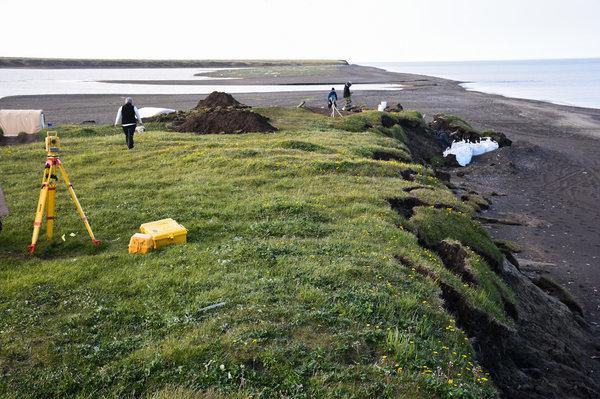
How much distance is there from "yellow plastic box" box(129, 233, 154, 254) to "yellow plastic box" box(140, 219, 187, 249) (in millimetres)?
118

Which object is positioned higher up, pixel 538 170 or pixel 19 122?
pixel 19 122

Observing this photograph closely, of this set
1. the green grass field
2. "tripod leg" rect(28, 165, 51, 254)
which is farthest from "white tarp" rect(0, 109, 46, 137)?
"tripod leg" rect(28, 165, 51, 254)

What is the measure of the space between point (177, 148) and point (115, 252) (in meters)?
13.1

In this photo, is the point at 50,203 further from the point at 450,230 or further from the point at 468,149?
the point at 468,149

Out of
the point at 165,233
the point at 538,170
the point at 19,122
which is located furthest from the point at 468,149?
the point at 165,233

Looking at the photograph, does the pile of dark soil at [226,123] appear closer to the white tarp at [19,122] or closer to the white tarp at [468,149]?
the white tarp at [19,122]

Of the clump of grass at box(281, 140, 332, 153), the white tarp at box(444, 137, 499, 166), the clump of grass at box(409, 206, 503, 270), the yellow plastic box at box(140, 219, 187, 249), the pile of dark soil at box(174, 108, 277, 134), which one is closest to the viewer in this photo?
the yellow plastic box at box(140, 219, 187, 249)

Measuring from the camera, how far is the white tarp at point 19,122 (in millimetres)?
32406

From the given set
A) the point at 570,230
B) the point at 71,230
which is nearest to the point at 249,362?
the point at 71,230

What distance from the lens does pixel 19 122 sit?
107 feet

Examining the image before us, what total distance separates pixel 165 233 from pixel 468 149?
31.6m

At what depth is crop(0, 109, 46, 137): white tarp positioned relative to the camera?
32.4 m

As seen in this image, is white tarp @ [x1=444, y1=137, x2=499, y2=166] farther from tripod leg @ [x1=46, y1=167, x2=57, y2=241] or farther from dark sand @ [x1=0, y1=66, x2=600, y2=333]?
tripod leg @ [x1=46, y1=167, x2=57, y2=241]

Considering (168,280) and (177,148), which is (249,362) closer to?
(168,280)
